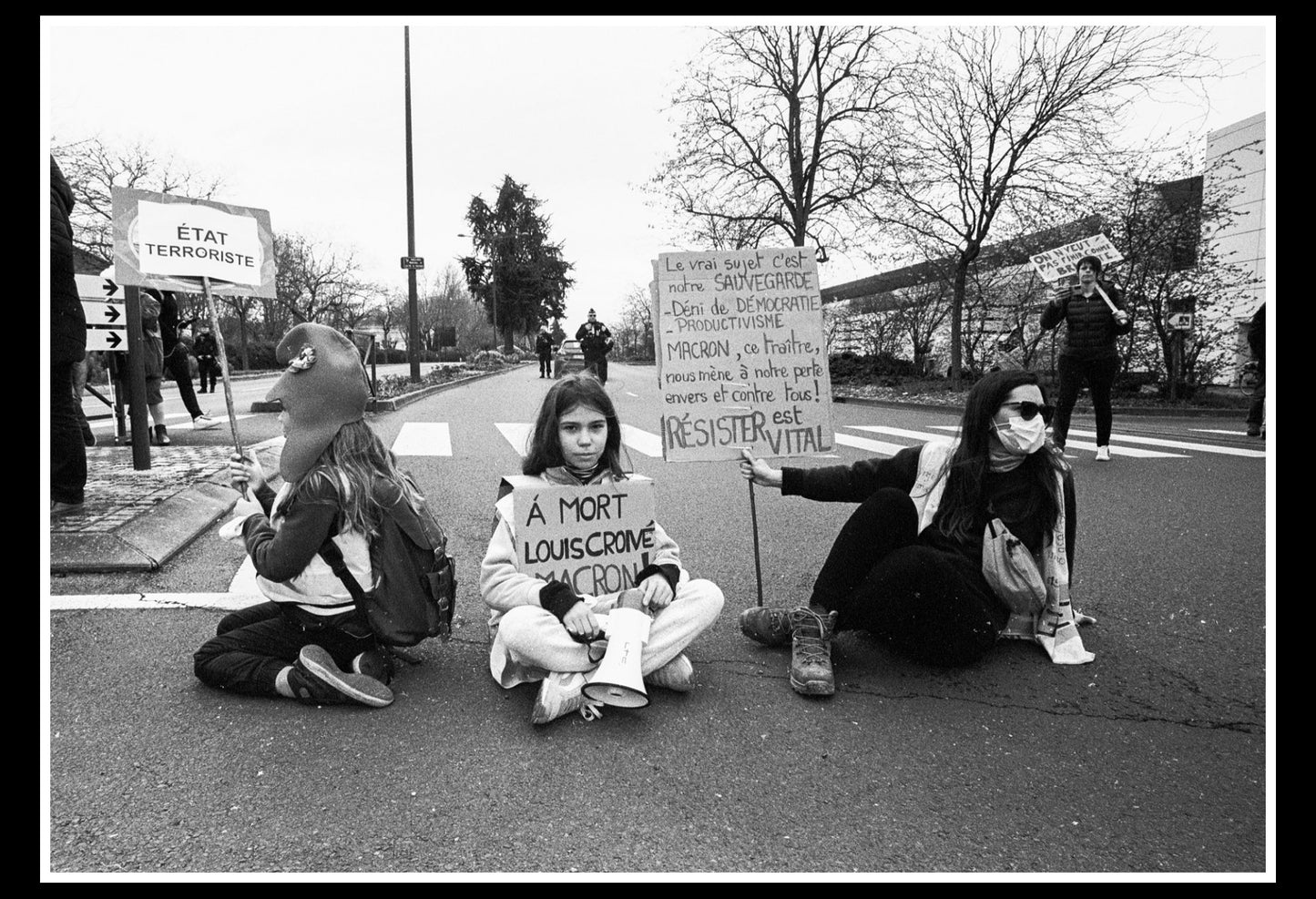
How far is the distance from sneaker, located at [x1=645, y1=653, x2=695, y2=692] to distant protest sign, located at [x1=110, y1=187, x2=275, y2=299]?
2514 mm

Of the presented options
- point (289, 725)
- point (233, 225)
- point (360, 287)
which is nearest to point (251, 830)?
point (289, 725)

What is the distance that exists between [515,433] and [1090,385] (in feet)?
21.6

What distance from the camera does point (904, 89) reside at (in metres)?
20.0

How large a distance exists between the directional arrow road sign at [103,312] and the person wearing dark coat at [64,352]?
3768 mm

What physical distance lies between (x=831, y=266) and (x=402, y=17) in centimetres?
2236

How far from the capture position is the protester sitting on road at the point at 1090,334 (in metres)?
7.44

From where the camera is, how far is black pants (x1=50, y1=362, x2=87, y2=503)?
14.3 feet

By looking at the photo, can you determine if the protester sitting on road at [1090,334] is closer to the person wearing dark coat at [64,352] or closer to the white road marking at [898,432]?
the white road marking at [898,432]

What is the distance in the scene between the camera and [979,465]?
9.97 feet

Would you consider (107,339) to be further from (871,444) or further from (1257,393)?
(1257,393)

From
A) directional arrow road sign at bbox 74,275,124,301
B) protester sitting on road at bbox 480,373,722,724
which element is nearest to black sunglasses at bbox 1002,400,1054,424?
protester sitting on road at bbox 480,373,722,724

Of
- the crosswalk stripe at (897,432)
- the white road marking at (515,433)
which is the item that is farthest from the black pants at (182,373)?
the crosswalk stripe at (897,432)
